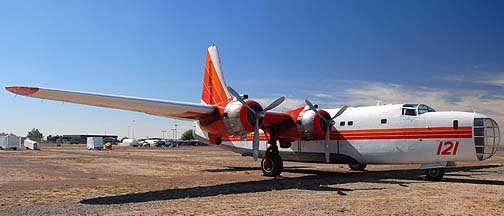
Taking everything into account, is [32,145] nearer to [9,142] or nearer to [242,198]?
[9,142]

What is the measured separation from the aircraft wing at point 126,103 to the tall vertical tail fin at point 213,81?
5.23 m

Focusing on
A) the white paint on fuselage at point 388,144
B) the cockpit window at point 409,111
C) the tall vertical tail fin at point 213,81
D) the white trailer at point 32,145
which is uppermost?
the tall vertical tail fin at point 213,81

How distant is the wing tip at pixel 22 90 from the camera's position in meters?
11.4

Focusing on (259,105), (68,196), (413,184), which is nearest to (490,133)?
(413,184)

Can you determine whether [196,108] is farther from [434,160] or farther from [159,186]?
[434,160]

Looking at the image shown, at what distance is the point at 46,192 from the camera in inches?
485

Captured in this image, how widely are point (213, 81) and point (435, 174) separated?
12.1m

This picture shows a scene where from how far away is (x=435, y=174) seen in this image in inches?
635

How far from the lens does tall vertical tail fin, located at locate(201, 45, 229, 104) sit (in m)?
23.0

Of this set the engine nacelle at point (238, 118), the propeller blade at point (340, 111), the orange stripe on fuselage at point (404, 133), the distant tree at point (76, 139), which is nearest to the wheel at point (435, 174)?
the orange stripe on fuselage at point (404, 133)

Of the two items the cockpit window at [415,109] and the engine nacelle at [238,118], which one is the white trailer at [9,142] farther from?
the cockpit window at [415,109]

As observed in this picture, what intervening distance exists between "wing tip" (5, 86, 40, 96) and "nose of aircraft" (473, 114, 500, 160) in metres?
14.1

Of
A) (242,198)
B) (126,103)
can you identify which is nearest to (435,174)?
(242,198)

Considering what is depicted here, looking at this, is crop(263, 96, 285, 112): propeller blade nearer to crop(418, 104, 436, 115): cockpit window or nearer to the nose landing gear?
the nose landing gear
